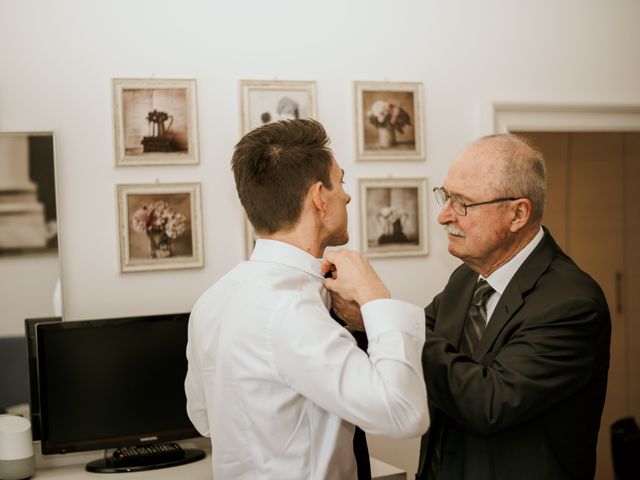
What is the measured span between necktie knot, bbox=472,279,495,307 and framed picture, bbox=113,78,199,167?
1270 mm

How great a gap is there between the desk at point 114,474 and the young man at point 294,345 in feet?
3.06

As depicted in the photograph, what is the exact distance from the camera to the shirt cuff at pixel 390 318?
1500 millimetres

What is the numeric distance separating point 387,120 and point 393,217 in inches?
15.1

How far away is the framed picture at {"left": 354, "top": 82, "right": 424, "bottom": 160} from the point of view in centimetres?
309

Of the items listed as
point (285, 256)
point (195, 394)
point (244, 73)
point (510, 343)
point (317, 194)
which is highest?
point (244, 73)

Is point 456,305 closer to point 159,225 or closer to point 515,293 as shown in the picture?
point 515,293

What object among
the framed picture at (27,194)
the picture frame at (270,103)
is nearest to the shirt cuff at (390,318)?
the picture frame at (270,103)

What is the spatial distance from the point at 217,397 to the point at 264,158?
0.49m

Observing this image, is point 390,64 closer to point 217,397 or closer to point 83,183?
point 83,183

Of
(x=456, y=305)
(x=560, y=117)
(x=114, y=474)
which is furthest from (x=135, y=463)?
(x=560, y=117)

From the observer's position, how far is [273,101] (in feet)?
9.72

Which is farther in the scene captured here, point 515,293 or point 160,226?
point 160,226

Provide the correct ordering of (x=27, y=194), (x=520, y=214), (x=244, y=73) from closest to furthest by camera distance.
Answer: (x=520, y=214), (x=27, y=194), (x=244, y=73)

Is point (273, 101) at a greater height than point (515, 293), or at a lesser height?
greater
